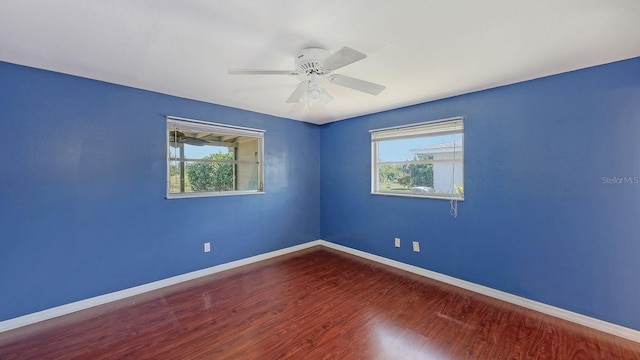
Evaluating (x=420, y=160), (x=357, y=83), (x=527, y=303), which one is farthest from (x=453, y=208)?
(x=357, y=83)

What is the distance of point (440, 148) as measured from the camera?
3217 millimetres

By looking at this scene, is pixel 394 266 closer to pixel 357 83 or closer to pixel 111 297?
pixel 357 83

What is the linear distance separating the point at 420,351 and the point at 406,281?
4.08 ft

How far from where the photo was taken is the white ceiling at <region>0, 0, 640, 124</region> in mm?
1499

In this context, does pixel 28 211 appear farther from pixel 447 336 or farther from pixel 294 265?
pixel 447 336

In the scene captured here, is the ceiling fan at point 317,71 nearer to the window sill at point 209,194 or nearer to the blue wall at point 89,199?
the blue wall at point 89,199

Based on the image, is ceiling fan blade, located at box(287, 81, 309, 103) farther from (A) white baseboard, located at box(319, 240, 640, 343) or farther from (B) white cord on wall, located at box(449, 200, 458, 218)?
(A) white baseboard, located at box(319, 240, 640, 343)

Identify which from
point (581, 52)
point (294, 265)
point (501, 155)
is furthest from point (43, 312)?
point (581, 52)

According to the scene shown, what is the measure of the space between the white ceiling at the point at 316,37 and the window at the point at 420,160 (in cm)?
72

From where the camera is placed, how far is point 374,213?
12.7 ft

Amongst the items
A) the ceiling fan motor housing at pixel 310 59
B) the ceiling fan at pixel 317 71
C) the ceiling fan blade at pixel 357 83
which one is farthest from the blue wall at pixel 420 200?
the ceiling fan motor housing at pixel 310 59

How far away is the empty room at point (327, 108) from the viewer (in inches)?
68.7

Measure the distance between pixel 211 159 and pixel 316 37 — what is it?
7.49 ft

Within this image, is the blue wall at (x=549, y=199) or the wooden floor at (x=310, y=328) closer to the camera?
the wooden floor at (x=310, y=328)
